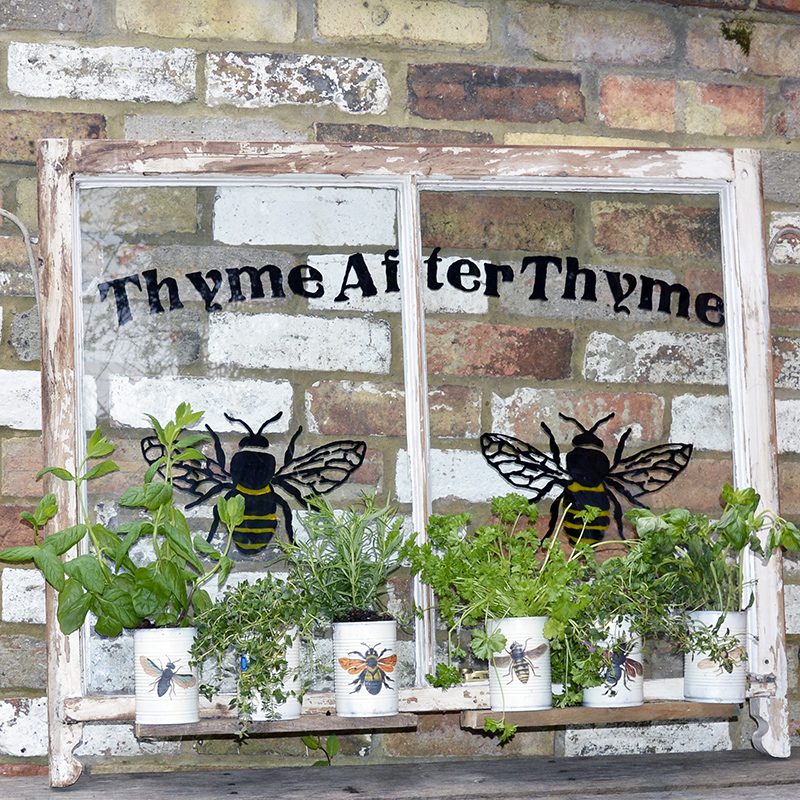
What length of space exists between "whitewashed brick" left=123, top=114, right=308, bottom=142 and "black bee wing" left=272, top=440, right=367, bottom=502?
511 millimetres

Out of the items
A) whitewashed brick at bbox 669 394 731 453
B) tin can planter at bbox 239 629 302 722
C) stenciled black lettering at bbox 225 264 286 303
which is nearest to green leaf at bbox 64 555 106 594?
tin can planter at bbox 239 629 302 722

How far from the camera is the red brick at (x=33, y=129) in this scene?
4.87ft

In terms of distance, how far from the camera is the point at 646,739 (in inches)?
61.2

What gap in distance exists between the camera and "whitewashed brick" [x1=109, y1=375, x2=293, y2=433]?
1.39m

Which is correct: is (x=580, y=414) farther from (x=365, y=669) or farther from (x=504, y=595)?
(x=365, y=669)

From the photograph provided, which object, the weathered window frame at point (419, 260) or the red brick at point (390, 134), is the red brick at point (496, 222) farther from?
the red brick at point (390, 134)

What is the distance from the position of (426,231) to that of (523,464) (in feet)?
1.26

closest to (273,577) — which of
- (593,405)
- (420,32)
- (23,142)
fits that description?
(593,405)

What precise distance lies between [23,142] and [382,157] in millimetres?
572

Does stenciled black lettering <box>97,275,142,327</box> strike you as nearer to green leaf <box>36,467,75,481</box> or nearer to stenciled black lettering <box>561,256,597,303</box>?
green leaf <box>36,467,75,481</box>

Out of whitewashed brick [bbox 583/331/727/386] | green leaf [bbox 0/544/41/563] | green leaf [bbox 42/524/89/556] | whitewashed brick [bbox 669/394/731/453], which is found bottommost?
green leaf [bbox 0/544/41/563]

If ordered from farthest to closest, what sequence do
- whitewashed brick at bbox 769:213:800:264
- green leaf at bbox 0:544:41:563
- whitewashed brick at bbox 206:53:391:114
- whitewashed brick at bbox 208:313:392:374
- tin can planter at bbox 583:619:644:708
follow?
1. whitewashed brick at bbox 769:213:800:264
2. whitewashed brick at bbox 206:53:391:114
3. whitewashed brick at bbox 208:313:392:374
4. tin can planter at bbox 583:619:644:708
5. green leaf at bbox 0:544:41:563

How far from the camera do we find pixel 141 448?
4.54ft

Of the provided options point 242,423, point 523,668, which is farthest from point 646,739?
point 242,423
